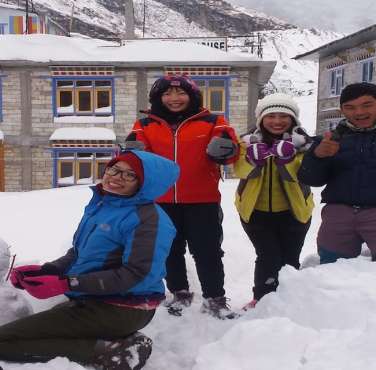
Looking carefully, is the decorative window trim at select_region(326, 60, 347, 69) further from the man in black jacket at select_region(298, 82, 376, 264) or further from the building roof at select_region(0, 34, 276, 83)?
the man in black jacket at select_region(298, 82, 376, 264)

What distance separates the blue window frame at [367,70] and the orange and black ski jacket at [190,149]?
17.4m

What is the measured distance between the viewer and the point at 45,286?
93.6 inches

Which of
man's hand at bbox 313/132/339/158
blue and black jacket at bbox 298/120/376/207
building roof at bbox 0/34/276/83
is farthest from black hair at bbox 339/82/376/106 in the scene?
building roof at bbox 0/34/276/83

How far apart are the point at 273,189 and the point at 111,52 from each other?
49.2 ft

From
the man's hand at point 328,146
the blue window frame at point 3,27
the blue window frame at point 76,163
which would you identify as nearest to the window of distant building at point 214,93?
the blue window frame at point 76,163

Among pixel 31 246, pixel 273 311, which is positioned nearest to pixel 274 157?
pixel 273 311

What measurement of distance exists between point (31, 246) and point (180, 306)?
8.66ft

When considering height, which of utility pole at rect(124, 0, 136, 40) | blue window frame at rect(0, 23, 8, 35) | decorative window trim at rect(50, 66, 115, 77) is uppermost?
blue window frame at rect(0, 23, 8, 35)

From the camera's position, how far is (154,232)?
8.22 feet

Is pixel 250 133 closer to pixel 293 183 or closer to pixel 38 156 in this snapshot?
pixel 293 183

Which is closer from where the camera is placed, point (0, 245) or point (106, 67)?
point (0, 245)

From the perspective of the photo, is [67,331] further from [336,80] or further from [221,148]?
[336,80]

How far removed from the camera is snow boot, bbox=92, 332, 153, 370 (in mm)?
2416

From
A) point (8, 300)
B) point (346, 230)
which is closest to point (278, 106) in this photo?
point (346, 230)
